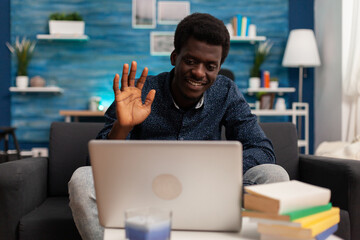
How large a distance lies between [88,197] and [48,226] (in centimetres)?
56

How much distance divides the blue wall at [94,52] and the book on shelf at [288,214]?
3.94 m

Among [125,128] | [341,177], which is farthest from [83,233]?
[341,177]

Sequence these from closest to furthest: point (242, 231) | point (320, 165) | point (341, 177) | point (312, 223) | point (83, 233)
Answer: point (312, 223) < point (242, 231) < point (83, 233) < point (341, 177) < point (320, 165)

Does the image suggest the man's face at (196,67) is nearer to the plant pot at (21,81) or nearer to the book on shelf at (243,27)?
the book on shelf at (243,27)

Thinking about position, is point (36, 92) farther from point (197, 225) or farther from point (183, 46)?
point (197, 225)

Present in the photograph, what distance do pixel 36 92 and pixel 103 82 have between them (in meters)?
0.76

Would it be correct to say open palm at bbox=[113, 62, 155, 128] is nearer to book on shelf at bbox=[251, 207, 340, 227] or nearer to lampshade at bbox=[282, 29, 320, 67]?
book on shelf at bbox=[251, 207, 340, 227]

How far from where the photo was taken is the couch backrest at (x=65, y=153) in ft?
6.61

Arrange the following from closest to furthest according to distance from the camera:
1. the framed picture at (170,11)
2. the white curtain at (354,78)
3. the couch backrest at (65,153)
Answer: the couch backrest at (65,153), the white curtain at (354,78), the framed picture at (170,11)

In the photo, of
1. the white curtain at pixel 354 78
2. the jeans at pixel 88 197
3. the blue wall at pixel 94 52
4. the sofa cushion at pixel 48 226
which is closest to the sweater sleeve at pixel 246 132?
the jeans at pixel 88 197

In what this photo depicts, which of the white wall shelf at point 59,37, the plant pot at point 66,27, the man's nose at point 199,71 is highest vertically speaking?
the plant pot at point 66,27

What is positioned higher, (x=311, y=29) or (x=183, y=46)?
(x=311, y=29)

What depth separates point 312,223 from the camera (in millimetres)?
830

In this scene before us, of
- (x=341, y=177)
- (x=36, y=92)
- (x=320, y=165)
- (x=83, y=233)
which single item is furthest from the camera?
(x=36, y=92)
